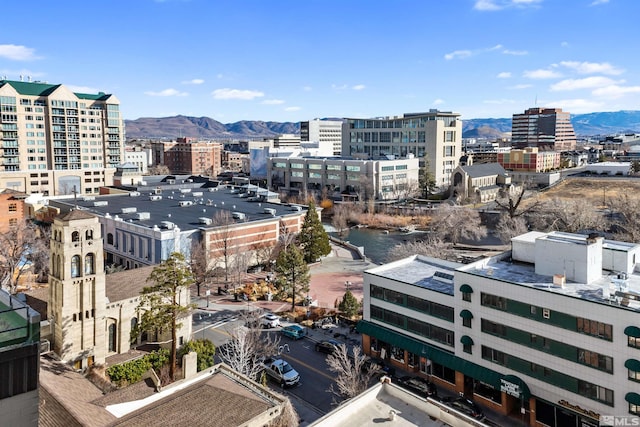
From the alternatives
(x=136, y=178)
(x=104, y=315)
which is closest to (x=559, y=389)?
(x=104, y=315)

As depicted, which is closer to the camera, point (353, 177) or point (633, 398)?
point (633, 398)

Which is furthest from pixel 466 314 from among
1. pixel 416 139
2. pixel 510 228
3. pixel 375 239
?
pixel 416 139

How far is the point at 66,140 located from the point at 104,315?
101230 millimetres

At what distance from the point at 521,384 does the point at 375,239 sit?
5911 cm

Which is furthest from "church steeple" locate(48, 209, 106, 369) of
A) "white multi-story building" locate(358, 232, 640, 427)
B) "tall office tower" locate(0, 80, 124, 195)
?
"tall office tower" locate(0, 80, 124, 195)

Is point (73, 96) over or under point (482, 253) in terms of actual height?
over

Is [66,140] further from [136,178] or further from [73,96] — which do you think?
[136,178]

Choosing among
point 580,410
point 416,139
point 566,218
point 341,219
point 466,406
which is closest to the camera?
point 580,410

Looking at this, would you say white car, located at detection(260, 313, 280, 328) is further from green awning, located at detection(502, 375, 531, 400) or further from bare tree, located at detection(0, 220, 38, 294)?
bare tree, located at detection(0, 220, 38, 294)

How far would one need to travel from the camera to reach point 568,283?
2912cm

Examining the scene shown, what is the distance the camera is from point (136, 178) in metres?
120

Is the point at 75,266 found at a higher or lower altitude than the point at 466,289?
higher

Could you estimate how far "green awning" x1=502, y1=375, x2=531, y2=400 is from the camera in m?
27.4

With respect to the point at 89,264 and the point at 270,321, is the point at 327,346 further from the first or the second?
the point at 89,264
